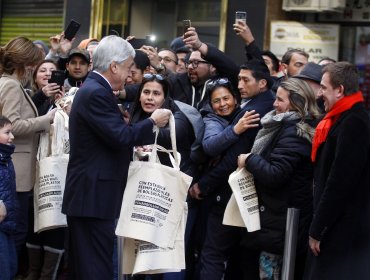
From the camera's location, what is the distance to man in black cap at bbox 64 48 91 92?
764 centimetres

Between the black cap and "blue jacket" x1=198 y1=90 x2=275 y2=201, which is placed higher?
the black cap

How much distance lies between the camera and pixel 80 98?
220 inches

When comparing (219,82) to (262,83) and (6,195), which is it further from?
(6,195)

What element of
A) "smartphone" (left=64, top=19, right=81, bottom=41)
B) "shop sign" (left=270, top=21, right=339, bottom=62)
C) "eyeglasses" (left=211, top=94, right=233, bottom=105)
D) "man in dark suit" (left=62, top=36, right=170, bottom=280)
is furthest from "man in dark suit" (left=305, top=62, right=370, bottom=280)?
"shop sign" (left=270, top=21, right=339, bottom=62)

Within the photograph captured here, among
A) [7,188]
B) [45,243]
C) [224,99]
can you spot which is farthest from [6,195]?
[224,99]

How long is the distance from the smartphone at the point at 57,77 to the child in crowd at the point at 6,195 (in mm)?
787

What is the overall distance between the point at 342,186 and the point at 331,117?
0.52 meters

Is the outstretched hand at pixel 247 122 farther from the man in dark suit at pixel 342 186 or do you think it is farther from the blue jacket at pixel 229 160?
the man in dark suit at pixel 342 186

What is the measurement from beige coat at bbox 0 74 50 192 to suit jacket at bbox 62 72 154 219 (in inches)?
53.3

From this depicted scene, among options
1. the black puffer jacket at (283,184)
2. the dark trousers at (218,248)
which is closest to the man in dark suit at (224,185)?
the dark trousers at (218,248)

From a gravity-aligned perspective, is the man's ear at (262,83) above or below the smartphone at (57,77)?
above

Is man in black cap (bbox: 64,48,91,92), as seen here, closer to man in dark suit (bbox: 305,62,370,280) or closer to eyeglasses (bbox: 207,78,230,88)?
eyeglasses (bbox: 207,78,230,88)

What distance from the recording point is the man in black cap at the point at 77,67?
764 centimetres

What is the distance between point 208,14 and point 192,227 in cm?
629
